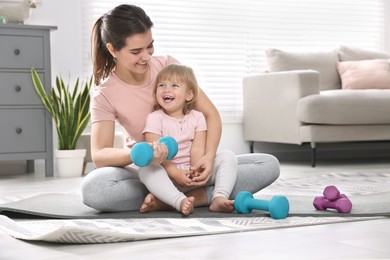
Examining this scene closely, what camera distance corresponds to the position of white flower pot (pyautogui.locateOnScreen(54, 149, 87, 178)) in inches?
147

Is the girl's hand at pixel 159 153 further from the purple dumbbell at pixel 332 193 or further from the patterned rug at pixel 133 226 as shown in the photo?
the purple dumbbell at pixel 332 193

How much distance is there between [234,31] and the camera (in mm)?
4785

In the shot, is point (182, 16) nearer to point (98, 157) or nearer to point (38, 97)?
point (38, 97)

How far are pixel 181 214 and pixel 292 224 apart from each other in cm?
36

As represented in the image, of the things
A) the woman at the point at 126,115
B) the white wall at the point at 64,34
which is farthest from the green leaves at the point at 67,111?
the woman at the point at 126,115

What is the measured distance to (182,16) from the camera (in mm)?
4602

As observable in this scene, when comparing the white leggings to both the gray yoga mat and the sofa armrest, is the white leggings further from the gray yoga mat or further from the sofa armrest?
the sofa armrest

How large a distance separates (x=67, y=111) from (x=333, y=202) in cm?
213

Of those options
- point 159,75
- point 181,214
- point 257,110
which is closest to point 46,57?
point 257,110

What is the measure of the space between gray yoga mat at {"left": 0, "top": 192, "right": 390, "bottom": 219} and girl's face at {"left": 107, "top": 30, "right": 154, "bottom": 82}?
455 mm

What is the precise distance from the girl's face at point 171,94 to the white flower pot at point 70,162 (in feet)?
5.96

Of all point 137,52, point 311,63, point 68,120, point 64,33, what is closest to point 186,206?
point 137,52

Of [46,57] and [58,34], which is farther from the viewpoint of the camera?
[58,34]

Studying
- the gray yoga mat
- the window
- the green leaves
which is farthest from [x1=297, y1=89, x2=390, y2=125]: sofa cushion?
the gray yoga mat
